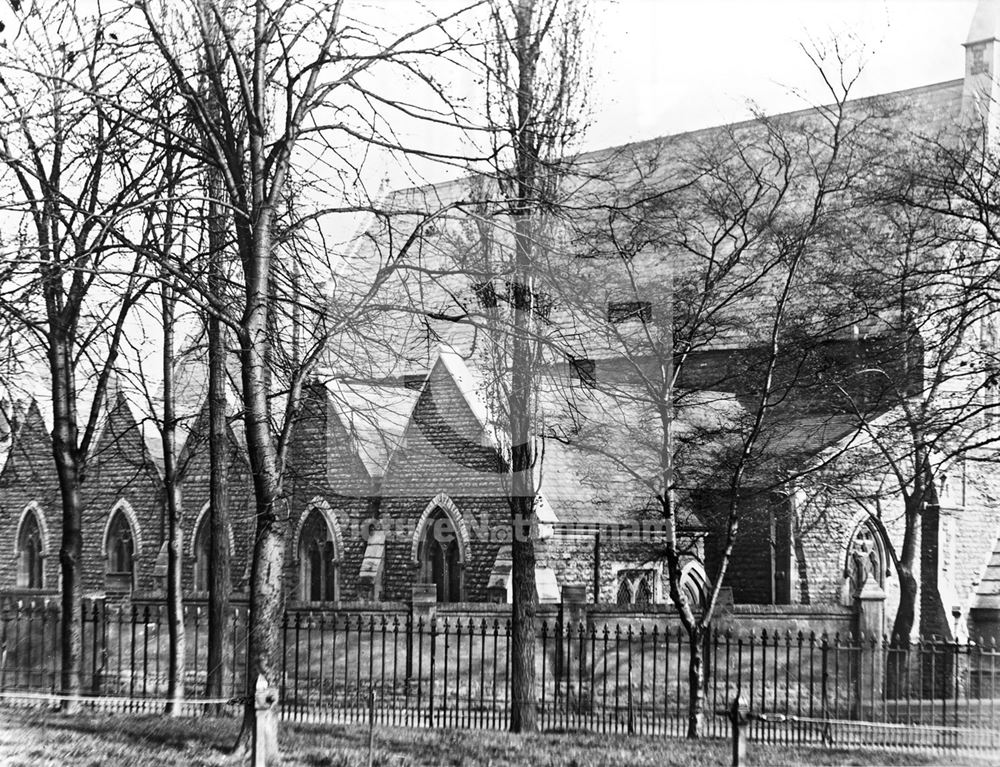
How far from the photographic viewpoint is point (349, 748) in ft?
34.4

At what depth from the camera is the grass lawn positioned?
943 cm

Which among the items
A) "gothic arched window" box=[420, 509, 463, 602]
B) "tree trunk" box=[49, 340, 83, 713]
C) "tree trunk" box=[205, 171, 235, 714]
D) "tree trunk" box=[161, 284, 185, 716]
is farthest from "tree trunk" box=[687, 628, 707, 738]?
"tree trunk" box=[49, 340, 83, 713]

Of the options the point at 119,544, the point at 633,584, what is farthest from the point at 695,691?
the point at 119,544

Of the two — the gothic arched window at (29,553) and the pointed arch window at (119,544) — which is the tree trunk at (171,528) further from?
the gothic arched window at (29,553)

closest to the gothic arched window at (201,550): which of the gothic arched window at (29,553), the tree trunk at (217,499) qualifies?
the gothic arched window at (29,553)

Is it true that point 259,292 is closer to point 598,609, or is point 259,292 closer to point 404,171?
point 404,171

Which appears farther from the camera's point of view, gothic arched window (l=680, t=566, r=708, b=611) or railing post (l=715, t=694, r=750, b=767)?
gothic arched window (l=680, t=566, r=708, b=611)

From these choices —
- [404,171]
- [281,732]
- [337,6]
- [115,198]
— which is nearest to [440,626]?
[281,732]

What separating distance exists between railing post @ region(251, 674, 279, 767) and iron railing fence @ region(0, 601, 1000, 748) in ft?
18.2

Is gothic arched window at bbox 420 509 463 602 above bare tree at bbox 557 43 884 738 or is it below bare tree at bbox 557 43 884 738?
below

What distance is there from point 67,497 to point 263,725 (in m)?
5.91

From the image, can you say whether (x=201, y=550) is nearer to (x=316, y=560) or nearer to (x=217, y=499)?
(x=316, y=560)

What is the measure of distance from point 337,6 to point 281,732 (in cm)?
691

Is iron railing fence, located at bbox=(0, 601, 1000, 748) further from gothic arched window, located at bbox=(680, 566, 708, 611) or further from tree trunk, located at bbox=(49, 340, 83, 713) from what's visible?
gothic arched window, located at bbox=(680, 566, 708, 611)
